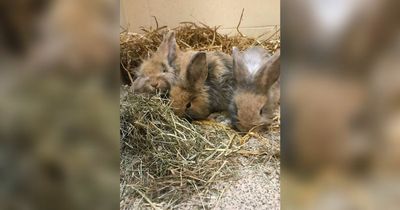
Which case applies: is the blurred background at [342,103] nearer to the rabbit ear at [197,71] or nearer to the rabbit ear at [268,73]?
the rabbit ear at [268,73]

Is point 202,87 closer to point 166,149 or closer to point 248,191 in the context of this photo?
point 166,149

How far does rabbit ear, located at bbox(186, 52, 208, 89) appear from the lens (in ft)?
3.74

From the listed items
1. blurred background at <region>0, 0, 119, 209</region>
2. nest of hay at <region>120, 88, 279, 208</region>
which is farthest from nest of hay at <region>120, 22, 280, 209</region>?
blurred background at <region>0, 0, 119, 209</region>

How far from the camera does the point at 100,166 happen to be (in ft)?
1.95

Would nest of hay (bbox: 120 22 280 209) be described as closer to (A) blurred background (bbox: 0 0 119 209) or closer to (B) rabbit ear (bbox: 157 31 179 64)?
(B) rabbit ear (bbox: 157 31 179 64)

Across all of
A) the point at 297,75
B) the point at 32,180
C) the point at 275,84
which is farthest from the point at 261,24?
the point at 32,180

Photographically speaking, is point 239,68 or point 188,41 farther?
point 188,41

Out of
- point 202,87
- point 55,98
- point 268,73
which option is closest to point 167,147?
point 202,87

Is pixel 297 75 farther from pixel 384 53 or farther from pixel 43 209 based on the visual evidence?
pixel 43 209

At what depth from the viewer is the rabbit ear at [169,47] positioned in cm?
116

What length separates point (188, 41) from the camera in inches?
48.4

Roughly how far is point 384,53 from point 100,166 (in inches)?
16.6

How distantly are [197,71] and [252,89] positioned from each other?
0.17 m

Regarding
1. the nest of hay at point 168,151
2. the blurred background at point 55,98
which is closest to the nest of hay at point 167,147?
the nest of hay at point 168,151
